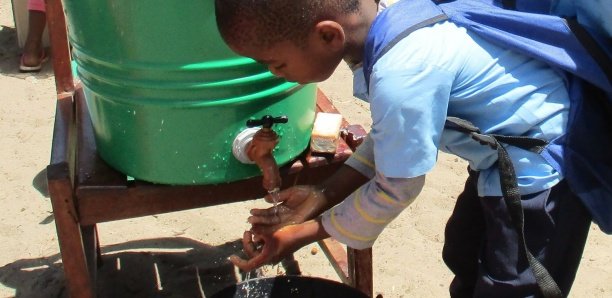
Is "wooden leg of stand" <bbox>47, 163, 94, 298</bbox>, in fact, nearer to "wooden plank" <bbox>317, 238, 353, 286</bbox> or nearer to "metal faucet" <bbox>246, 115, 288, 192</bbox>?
"metal faucet" <bbox>246, 115, 288, 192</bbox>

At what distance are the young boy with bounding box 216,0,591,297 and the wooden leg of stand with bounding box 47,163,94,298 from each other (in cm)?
40

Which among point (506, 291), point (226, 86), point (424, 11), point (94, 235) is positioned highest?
point (424, 11)

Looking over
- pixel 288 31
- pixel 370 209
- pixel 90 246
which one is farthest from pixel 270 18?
pixel 90 246

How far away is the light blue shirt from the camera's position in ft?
4.91

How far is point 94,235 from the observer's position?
255 centimetres

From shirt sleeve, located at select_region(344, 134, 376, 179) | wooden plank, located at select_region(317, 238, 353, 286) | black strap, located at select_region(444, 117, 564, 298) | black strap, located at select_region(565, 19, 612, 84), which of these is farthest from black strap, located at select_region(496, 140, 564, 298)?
wooden plank, located at select_region(317, 238, 353, 286)

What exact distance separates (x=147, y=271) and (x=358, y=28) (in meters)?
1.45

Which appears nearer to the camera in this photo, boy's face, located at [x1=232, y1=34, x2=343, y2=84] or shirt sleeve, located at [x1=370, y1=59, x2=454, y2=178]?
shirt sleeve, located at [x1=370, y1=59, x2=454, y2=178]

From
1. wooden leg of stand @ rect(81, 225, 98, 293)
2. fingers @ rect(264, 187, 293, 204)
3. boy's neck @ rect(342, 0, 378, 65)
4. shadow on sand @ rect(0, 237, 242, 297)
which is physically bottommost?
shadow on sand @ rect(0, 237, 242, 297)

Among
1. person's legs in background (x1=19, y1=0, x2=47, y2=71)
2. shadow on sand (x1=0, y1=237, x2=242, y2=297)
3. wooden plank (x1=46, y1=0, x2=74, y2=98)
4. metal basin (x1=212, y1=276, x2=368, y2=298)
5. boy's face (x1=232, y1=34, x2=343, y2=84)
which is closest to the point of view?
boy's face (x1=232, y1=34, x2=343, y2=84)

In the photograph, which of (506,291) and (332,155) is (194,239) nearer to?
(332,155)

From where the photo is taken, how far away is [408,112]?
1489 millimetres

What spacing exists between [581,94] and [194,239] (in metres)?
1.68

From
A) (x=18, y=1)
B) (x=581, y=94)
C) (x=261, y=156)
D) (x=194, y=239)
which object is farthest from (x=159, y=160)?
(x=18, y=1)
